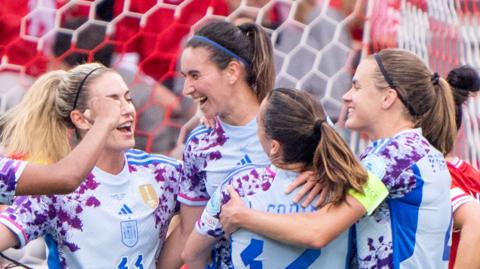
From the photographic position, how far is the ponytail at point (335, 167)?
8.25 feet

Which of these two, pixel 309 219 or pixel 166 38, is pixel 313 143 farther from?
pixel 166 38

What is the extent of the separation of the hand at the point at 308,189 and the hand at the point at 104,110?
46 centimetres

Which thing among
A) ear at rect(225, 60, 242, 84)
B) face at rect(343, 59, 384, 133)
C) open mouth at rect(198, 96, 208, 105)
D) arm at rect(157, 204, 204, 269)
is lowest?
arm at rect(157, 204, 204, 269)

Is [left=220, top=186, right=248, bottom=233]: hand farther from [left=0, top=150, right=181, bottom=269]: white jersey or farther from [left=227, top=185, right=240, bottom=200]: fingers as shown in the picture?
[left=0, top=150, right=181, bottom=269]: white jersey

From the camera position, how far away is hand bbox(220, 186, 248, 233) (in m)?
2.52

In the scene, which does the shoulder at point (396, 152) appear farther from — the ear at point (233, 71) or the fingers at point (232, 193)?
the ear at point (233, 71)

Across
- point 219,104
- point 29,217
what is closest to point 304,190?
point 219,104

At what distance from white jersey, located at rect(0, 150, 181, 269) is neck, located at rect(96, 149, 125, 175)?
16mm

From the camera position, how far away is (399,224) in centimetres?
265

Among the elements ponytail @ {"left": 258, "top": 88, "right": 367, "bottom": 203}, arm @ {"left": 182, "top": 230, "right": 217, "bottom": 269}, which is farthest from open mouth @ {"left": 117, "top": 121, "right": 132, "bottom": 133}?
ponytail @ {"left": 258, "top": 88, "right": 367, "bottom": 203}

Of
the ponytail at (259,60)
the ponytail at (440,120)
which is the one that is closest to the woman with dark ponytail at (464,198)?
the ponytail at (440,120)

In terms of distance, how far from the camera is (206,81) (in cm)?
300

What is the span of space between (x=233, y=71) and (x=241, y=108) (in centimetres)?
11

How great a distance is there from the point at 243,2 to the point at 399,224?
67.8 inches
